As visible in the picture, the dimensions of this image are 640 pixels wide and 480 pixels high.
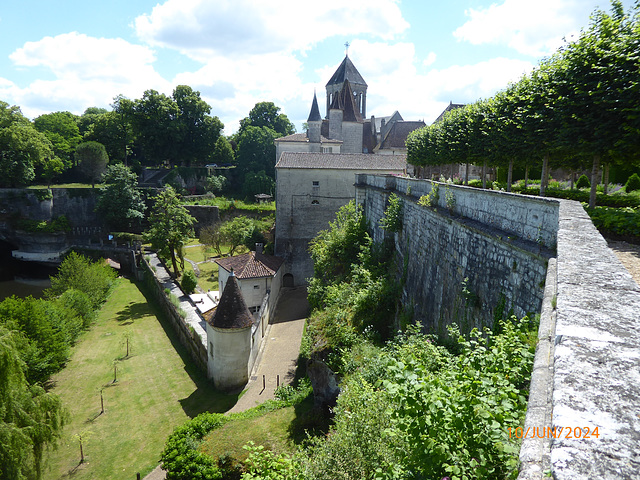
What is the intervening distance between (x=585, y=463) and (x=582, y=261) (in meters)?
2.61

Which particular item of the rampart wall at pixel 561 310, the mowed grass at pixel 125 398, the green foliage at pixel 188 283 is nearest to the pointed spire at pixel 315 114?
the green foliage at pixel 188 283

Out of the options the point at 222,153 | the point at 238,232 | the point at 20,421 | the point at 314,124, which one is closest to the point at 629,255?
the point at 20,421

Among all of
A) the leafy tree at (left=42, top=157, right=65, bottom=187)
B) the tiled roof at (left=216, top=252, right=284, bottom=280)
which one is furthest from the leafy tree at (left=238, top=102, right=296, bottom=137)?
the tiled roof at (left=216, top=252, right=284, bottom=280)

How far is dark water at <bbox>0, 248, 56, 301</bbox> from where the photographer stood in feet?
113

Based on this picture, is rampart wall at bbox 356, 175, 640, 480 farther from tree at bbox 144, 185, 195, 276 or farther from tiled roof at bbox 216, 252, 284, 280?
tree at bbox 144, 185, 195, 276

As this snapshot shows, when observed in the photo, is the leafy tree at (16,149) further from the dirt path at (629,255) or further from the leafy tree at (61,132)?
the dirt path at (629,255)

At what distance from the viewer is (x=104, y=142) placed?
50750 millimetres

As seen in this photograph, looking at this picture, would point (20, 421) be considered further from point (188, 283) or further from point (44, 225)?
point (44, 225)

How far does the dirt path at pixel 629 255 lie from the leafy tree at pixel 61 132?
55663 millimetres

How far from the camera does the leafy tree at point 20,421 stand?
390 inches

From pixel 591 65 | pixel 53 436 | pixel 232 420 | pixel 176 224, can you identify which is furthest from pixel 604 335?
pixel 176 224

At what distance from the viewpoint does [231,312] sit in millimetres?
16484

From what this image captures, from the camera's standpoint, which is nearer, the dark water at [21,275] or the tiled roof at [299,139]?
the dark water at [21,275]

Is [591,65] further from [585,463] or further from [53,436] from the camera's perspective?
[53,436]
